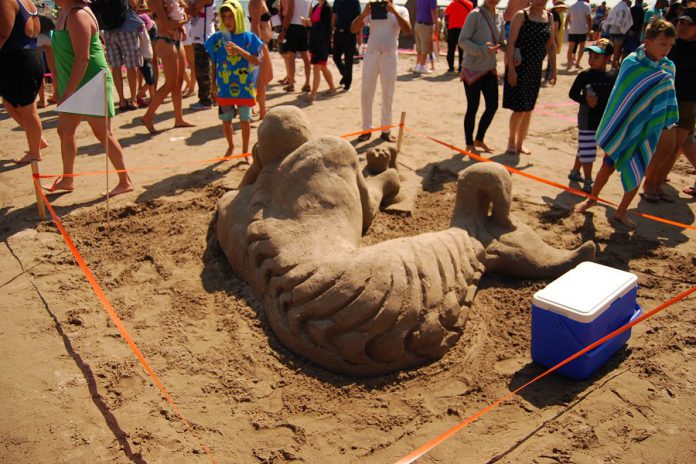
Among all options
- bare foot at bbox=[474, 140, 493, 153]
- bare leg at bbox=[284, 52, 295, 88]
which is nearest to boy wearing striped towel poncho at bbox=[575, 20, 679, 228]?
bare foot at bbox=[474, 140, 493, 153]

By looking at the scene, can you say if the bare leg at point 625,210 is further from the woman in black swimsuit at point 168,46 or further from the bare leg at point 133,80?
the bare leg at point 133,80

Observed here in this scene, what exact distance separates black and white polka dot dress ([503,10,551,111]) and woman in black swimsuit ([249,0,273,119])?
10.1 ft

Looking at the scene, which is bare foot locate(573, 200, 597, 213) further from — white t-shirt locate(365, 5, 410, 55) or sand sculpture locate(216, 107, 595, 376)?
white t-shirt locate(365, 5, 410, 55)

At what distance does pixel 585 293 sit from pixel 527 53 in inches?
150

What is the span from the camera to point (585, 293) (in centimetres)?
301

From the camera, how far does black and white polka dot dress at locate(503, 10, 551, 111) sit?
592 cm

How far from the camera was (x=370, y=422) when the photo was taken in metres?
2.79

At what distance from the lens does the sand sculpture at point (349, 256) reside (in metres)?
3.07

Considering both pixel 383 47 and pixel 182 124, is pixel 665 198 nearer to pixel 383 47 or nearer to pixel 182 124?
pixel 383 47

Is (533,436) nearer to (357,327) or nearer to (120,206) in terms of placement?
(357,327)

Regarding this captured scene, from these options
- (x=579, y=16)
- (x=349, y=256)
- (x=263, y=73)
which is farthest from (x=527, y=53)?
(x=579, y=16)

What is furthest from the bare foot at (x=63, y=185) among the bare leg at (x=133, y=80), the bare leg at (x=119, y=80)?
the bare leg at (x=133, y=80)

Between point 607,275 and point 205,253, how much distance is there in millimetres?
2835

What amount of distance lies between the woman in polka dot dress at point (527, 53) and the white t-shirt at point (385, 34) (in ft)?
4.13
